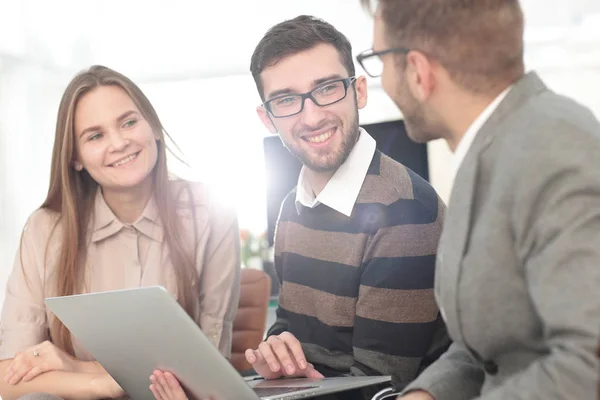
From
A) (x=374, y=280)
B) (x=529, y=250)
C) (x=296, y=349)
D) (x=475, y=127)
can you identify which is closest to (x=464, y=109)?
(x=475, y=127)

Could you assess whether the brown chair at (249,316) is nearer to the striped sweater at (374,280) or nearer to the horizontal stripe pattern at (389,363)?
the striped sweater at (374,280)

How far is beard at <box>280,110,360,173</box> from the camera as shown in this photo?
1.69 metres

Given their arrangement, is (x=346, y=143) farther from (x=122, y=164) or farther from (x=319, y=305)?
(x=122, y=164)

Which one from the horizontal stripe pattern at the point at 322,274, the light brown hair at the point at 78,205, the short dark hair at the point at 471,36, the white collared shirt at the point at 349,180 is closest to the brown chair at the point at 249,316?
the light brown hair at the point at 78,205

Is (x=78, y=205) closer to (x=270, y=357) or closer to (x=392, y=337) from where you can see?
(x=270, y=357)

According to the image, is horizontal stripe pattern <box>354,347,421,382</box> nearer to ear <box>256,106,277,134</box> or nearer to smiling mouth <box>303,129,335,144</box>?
smiling mouth <box>303,129,335,144</box>

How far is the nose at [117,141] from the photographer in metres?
1.87

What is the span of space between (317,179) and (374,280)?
12.6 inches

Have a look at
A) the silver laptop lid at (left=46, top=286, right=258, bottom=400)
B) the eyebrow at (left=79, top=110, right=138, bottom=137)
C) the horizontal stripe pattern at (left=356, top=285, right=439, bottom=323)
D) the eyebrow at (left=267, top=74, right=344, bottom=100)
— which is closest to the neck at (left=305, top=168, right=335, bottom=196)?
the eyebrow at (left=267, top=74, right=344, bottom=100)

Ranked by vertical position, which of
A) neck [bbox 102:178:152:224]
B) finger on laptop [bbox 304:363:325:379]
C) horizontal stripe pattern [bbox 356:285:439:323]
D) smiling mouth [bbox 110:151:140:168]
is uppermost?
smiling mouth [bbox 110:151:140:168]

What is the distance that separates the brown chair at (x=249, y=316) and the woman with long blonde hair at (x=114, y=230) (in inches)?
22.4

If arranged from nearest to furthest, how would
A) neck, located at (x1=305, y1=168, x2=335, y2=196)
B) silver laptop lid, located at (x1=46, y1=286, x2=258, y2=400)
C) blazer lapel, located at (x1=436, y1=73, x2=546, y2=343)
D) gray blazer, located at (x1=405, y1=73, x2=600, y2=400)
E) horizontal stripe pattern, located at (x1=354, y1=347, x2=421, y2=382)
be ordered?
1. gray blazer, located at (x1=405, y1=73, x2=600, y2=400)
2. blazer lapel, located at (x1=436, y1=73, x2=546, y2=343)
3. silver laptop lid, located at (x1=46, y1=286, x2=258, y2=400)
4. horizontal stripe pattern, located at (x1=354, y1=347, x2=421, y2=382)
5. neck, located at (x1=305, y1=168, x2=335, y2=196)

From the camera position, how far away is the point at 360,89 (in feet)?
5.84

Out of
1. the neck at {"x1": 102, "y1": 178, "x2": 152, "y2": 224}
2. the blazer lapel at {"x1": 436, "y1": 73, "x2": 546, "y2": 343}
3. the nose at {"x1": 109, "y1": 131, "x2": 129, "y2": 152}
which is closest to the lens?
the blazer lapel at {"x1": 436, "y1": 73, "x2": 546, "y2": 343}
